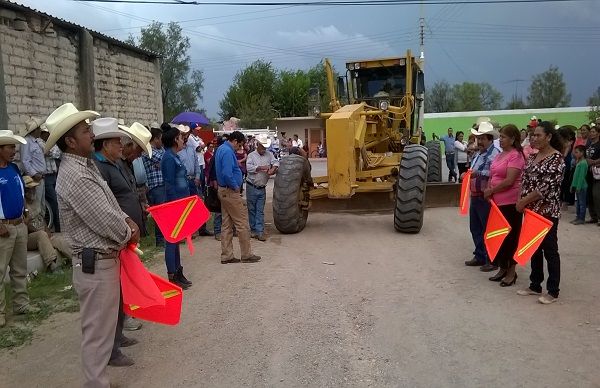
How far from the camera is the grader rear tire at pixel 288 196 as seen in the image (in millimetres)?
9086

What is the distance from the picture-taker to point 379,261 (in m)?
7.36

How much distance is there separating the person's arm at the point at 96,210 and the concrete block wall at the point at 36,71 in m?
7.54

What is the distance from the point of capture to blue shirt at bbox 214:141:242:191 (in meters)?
7.18

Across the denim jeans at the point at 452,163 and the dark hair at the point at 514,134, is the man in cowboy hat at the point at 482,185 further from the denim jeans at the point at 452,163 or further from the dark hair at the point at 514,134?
the denim jeans at the point at 452,163

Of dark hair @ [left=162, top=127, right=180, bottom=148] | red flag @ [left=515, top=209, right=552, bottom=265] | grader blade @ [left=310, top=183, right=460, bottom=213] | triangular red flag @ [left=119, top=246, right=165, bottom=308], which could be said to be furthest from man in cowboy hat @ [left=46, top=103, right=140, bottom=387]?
grader blade @ [left=310, top=183, right=460, bottom=213]

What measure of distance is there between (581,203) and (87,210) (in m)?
8.87

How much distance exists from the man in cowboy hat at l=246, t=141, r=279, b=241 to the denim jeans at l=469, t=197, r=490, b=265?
332 cm

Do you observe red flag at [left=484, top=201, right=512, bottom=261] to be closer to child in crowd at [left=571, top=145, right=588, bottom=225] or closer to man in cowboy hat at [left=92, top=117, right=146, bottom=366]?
man in cowboy hat at [left=92, top=117, right=146, bottom=366]

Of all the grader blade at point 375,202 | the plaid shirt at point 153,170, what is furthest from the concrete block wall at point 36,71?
the grader blade at point 375,202

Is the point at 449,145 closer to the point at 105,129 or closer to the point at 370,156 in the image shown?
the point at 370,156

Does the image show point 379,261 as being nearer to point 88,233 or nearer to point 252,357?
point 252,357

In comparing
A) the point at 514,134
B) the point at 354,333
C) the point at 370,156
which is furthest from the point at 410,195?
the point at 354,333

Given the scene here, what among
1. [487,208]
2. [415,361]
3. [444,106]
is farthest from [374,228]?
[444,106]

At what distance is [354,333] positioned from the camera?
4848 mm
